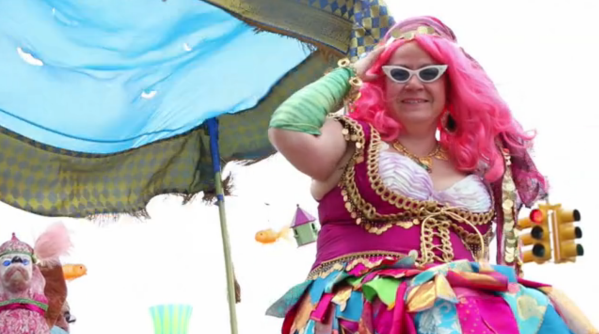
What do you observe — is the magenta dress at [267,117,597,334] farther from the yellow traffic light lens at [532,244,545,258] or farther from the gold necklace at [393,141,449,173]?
the yellow traffic light lens at [532,244,545,258]

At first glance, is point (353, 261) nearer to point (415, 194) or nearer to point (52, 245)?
point (415, 194)

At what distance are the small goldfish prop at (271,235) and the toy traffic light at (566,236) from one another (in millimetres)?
2772

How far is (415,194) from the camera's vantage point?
277cm

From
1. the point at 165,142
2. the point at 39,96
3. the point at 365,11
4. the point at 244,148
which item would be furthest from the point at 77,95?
the point at 365,11

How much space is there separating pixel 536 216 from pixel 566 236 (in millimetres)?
273

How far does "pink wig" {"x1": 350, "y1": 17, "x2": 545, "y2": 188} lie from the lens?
2.91 meters

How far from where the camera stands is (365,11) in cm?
369

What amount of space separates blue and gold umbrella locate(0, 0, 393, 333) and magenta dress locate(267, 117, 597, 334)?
1.11 metres

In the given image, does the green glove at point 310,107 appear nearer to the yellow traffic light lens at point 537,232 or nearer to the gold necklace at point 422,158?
the gold necklace at point 422,158

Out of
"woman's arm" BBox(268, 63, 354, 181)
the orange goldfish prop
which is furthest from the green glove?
the orange goldfish prop

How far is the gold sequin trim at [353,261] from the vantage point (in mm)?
2685

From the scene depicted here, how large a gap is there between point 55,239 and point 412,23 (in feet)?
8.48

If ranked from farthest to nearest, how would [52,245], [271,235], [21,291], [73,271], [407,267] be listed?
1. [271,235]
2. [73,271]
3. [52,245]
4. [21,291]
5. [407,267]

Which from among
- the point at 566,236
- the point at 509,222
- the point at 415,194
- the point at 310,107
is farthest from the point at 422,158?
the point at 566,236
